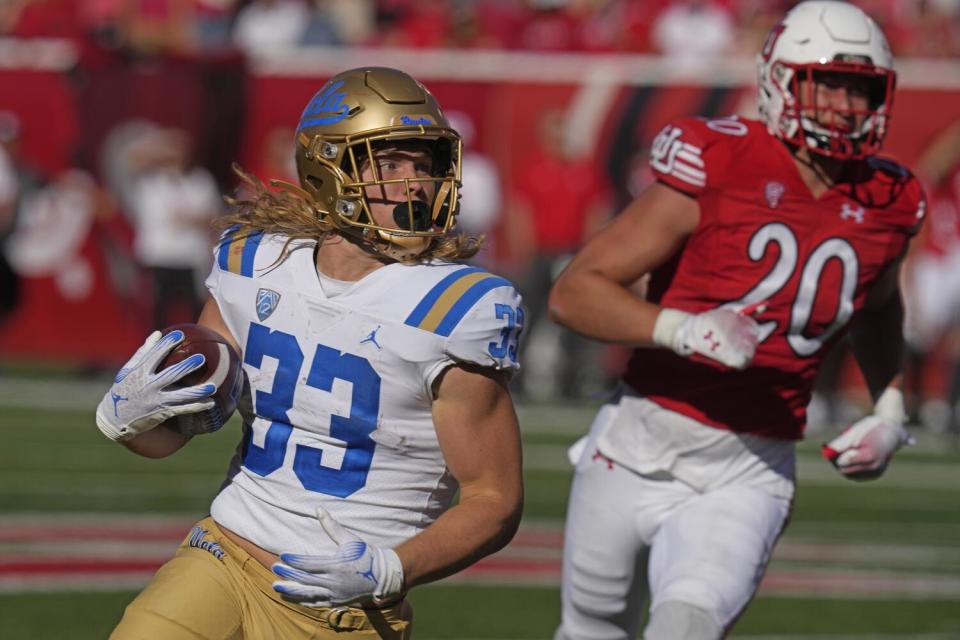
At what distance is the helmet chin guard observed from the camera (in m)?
4.18

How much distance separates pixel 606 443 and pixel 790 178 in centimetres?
80

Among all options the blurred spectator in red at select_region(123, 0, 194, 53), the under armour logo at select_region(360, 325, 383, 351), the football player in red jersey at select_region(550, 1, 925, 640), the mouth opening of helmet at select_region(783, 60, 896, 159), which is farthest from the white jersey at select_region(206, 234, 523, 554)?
the blurred spectator in red at select_region(123, 0, 194, 53)

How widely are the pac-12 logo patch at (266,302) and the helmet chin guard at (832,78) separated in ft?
4.95

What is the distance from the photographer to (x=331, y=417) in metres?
3.24

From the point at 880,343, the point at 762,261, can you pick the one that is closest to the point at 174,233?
the point at 880,343

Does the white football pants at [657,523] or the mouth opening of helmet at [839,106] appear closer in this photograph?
the white football pants at [657,523]

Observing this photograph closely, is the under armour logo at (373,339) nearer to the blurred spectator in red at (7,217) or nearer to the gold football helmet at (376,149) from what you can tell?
the gold football helmet at (376,149)

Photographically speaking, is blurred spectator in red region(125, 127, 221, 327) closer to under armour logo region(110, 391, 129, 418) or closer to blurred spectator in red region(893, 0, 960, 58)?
blurred spectator in red region(893, 0, 960, 58)

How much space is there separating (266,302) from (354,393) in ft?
0.91

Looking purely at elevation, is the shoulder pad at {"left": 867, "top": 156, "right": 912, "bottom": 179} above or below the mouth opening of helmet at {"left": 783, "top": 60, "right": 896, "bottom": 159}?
below

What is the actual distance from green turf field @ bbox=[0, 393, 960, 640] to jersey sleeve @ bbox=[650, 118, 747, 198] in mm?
2279

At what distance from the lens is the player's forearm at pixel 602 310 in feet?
13.1

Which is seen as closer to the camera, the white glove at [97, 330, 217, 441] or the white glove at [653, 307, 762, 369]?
the white glove at [97, 330, 217, 441]

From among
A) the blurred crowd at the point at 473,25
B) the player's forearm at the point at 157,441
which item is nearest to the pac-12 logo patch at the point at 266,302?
the player's forearm at the point at 157,441
